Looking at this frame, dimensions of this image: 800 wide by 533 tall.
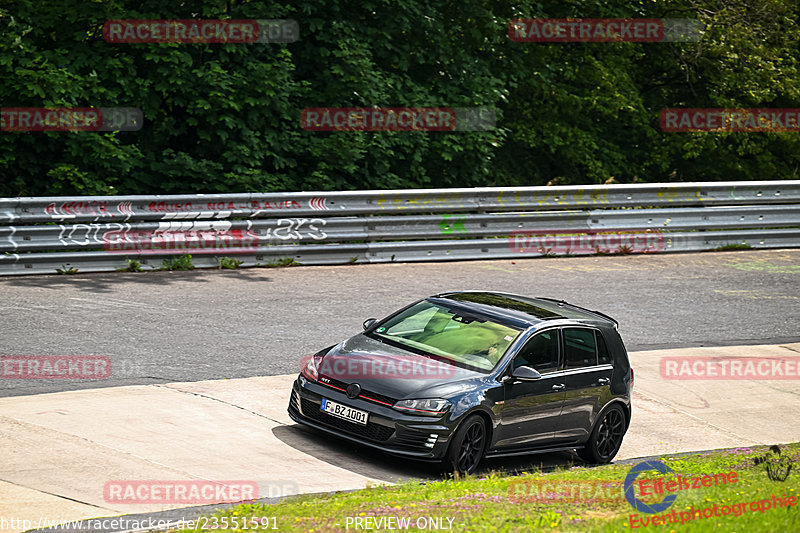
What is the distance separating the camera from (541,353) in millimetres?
9945

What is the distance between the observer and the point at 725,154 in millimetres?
24125

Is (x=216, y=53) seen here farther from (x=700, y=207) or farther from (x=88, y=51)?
(x=700, y=207)

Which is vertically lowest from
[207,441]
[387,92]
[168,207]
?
[207,441]

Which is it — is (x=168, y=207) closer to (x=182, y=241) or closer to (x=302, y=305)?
(x=182, y=241)

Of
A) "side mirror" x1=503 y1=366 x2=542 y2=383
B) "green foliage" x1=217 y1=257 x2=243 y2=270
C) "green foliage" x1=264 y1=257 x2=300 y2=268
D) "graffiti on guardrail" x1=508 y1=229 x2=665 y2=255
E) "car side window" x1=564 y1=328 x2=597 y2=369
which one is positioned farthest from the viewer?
"graffiti on guardrail" x1=508 y1=229 x2=665 y2=255

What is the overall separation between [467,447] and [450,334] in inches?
50.7

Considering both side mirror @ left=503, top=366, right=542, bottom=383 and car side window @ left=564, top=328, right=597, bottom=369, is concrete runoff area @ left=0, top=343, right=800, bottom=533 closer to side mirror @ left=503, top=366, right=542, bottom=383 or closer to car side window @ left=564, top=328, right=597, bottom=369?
side mirror @ left=503, top=366, right=542, bottom=383

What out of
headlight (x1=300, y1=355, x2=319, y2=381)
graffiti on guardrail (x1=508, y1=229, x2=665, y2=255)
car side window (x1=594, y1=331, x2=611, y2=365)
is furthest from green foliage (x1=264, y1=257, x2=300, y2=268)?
car side window (x1=594, y1=331, x2=611, y2=365)

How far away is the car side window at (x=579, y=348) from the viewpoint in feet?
33.4

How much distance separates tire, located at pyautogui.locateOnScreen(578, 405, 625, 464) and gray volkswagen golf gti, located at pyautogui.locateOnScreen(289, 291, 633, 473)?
14 millimetres

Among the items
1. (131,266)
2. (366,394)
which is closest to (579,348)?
(366,394)

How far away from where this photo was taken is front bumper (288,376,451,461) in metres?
8.88

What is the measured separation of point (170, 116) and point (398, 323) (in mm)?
9308

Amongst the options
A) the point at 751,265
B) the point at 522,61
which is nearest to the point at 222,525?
the point at 751,265
